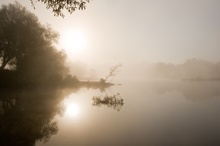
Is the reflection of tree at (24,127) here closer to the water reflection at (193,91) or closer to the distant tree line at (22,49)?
the distant tree line at (22,49)

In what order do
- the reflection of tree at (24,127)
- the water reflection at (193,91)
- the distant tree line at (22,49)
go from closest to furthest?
1. the reflection of tree at (24,127)
2. the distant tree line at (22,49)
3. the water reflection at (193,91)

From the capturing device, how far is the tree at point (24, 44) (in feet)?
185

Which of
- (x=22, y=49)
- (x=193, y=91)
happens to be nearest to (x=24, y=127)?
(x=22, y=49)

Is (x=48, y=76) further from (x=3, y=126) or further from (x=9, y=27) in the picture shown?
(x=3, y=126)

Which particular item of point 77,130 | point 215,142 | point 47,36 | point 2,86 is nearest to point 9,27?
point 47,36

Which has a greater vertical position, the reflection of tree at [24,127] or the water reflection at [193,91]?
the water reflection at [193,91]

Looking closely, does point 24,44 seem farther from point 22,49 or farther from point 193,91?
point 193,91

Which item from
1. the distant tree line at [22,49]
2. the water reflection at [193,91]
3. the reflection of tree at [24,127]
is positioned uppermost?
the distant tree line at [22,49]

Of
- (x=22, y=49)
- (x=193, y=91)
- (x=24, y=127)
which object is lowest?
(x=24, y=127)

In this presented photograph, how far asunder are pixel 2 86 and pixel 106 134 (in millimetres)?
43842

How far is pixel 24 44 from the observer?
57.5 metres

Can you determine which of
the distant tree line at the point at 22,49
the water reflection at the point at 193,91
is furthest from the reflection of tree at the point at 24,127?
the water reflection at the point at 193,91

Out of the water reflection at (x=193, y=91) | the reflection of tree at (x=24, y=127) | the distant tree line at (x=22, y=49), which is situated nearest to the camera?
the reflection of tree at (x=24, y=127)

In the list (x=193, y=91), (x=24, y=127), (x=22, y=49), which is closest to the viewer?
(x=24, y=127)
